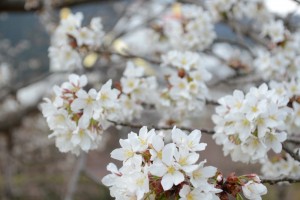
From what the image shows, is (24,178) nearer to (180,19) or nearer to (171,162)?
(180,19)

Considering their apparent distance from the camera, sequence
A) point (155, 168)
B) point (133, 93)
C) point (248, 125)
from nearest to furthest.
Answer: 1. point (155, 168)
2. point (248, 125)
3. point (133, 93)

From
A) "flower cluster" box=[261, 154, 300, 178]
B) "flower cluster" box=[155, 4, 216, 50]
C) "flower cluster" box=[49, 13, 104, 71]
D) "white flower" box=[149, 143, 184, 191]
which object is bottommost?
"flower cluster" box=[261, 154, 300, 178]

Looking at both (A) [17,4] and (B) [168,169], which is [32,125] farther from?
(B) [168,169]

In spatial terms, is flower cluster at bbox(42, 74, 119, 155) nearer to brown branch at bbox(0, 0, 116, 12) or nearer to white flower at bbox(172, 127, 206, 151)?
white flower at bbox(172, 127, 206, 151)

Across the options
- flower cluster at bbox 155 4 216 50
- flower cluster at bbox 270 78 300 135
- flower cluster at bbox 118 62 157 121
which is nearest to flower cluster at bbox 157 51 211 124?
flower cluster at bbox 118 62 157 121

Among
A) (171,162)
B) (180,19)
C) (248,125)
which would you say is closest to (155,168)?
(171,162)

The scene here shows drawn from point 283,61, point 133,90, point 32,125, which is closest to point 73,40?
point 133,90

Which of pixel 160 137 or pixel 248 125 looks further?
pixel 248 125
